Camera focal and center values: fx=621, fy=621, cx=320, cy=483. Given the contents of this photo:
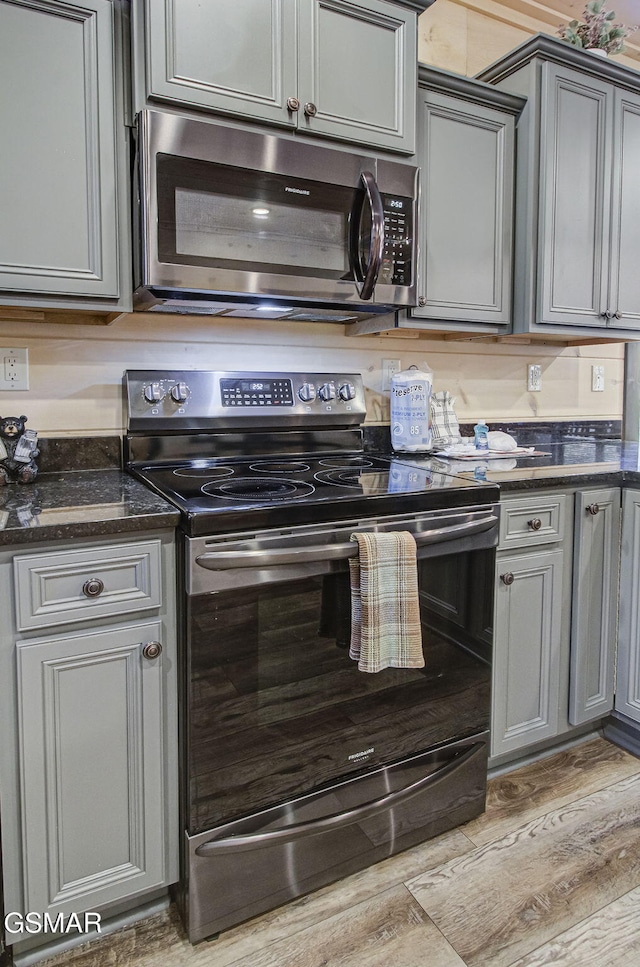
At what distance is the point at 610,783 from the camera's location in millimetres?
1846

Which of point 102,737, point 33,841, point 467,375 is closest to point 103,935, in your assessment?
point 33,841

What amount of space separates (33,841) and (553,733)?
56.9 inches

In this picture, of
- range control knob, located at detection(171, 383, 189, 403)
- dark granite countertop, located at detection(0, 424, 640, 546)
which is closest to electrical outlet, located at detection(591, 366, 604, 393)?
dark granite countertop, located at detection(0, 424, 640, 546)

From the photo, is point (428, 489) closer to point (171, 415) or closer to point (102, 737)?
point (171, 415)

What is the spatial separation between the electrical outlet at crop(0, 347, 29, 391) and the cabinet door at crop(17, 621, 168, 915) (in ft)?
2.61

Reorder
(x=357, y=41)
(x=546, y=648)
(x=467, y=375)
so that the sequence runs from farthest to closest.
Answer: (x=467, y=375), (x=546, y=648), (x=357, y=41)

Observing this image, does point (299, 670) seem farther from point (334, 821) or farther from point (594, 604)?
point (594, 604)

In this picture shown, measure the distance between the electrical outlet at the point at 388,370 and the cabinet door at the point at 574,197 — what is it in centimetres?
52

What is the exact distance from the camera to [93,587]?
1.18 metres

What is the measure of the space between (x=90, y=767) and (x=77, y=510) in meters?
0.51

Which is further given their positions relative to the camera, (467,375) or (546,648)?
(467,375)

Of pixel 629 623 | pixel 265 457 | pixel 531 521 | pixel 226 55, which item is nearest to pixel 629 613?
pixel 629 623

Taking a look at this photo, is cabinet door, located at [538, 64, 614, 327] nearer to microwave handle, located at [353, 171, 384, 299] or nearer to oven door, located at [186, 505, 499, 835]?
microwave handle, located at [353, 171, 384, 299]

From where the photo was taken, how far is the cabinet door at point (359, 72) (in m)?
1.60
